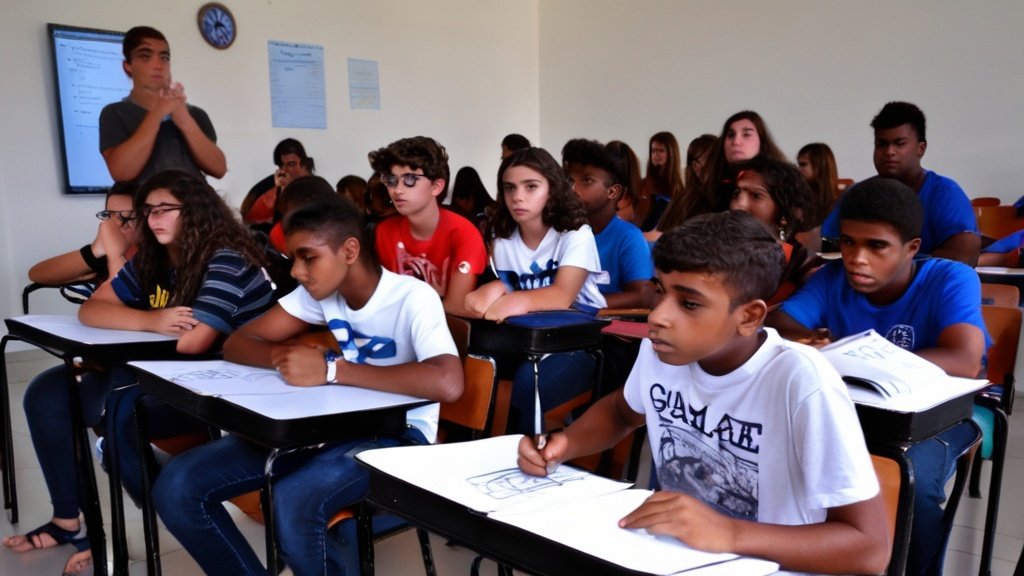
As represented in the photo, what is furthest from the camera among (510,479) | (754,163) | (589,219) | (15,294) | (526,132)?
(526,132)

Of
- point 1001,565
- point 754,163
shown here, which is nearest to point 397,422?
point 754,163

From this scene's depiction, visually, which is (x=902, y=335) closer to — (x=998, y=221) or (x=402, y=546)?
(x=402, y=546)

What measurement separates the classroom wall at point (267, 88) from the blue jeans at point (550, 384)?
12.7 ft

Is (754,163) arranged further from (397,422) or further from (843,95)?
(843,95)

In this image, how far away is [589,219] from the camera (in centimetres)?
293

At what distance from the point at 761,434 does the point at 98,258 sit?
2630mm

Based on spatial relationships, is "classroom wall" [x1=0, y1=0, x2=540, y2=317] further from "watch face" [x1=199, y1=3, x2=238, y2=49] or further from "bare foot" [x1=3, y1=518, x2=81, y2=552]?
"bare foot" [x1=3, y1=518, x2=81, y2=552]

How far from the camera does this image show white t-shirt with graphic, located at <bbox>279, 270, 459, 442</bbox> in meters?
1.77

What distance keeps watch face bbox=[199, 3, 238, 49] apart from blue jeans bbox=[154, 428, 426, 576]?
4.57 m

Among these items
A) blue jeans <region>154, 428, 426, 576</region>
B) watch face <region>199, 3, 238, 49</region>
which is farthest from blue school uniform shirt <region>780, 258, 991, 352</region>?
watch face <region>199, 3, 238, 49</region>

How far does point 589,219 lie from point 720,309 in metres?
1.86

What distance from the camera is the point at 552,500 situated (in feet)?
3.26

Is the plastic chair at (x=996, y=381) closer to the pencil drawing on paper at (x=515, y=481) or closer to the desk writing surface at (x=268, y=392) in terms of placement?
the pencil drawing on paper at (x=515, y=481)

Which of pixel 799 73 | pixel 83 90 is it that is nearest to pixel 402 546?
pixel 83 90
